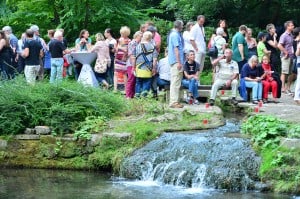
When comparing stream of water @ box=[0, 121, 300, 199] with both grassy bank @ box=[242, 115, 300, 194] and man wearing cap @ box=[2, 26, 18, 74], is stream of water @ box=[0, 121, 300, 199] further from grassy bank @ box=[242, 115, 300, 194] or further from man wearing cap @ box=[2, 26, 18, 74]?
man wearing cap @ box=[2, 26, 18, 74]

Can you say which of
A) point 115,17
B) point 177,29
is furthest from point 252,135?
point 115,17

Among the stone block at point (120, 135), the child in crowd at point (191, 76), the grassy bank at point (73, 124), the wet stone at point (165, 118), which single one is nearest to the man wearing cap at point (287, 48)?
the child in crowd at point (191, 76)

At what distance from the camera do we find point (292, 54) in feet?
54.5

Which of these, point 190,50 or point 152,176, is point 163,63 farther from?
point 152,176

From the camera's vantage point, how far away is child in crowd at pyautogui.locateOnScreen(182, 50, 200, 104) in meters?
14.4

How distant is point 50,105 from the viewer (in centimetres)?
1228

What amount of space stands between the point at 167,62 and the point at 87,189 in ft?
17.0

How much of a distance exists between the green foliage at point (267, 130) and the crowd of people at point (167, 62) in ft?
8.92

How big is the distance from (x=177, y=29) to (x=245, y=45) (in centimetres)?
339

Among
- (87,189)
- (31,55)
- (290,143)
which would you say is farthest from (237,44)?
(87,189)

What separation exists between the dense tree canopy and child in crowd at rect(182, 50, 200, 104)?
275 inches

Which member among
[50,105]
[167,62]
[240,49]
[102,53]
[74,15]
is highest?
[74,15]

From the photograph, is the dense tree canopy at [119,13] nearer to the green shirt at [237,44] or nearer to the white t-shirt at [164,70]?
the green shirt at [237,44]

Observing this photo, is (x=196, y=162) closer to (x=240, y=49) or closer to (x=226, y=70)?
(x=226, y=70)
